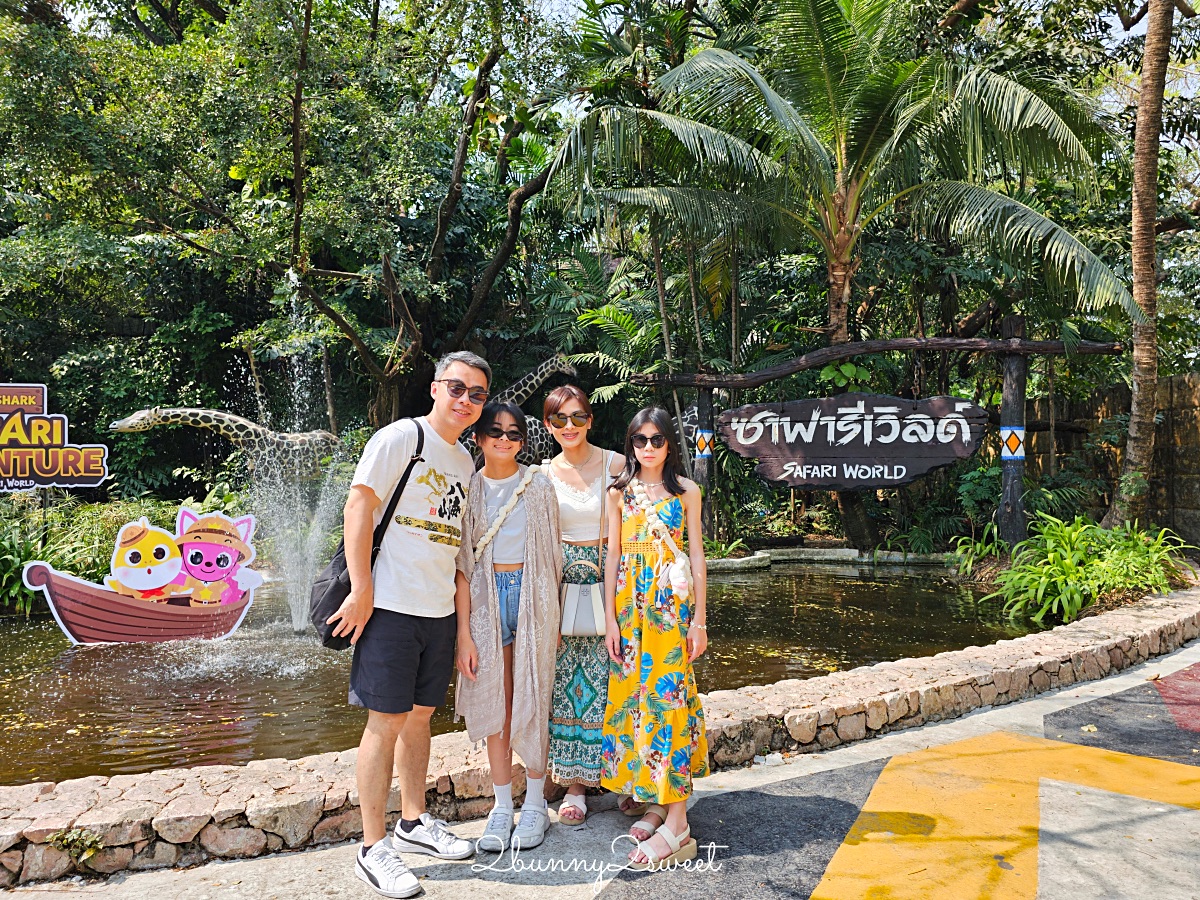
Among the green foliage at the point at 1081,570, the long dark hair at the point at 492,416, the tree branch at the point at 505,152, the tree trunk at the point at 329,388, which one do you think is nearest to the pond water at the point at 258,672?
the green foliage at the point at 1081,570

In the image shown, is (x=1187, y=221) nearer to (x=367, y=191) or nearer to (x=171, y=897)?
(x=367, y=191)

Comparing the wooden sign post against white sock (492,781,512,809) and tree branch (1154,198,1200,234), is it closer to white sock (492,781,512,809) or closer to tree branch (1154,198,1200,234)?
tree branch (1154,198,1200,234)

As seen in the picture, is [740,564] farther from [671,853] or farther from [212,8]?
[212,8]

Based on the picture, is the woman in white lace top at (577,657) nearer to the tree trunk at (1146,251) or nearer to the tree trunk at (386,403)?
the tree trunk at (1146,251)

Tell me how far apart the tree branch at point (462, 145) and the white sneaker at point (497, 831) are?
934 cm

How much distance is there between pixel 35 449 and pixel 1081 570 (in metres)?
9.28

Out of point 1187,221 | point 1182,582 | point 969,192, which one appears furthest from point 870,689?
point 1187,221

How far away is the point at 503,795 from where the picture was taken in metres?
2.89

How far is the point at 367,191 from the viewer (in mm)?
9617

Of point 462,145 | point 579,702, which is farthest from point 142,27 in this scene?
point 579,702

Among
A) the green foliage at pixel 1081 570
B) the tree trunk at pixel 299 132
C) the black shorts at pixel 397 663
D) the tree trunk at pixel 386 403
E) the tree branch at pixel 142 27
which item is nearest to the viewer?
the black shorts at pixel 397 663

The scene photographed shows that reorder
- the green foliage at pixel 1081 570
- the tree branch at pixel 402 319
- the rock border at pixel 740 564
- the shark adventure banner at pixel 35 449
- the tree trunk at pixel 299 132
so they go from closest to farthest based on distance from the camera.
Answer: the green foliage at pixel 1081 570 < the shark adventure banner at pixel 35 449 < the tree trunk at pixel 299 132 < the rock border at pixel 740 564 < the tree branch at pixel 402 319

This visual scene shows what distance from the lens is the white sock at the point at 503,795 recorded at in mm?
2883

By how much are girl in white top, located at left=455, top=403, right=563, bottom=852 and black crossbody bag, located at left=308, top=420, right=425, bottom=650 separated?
29 cm
